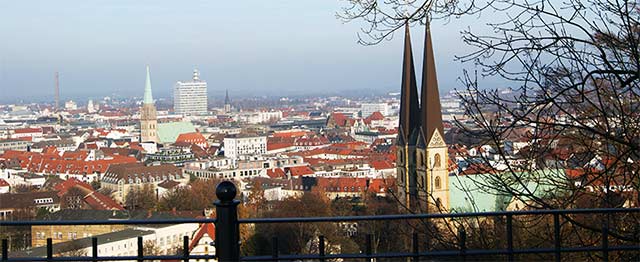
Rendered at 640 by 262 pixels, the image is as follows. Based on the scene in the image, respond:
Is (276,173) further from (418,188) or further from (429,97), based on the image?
(418,188)

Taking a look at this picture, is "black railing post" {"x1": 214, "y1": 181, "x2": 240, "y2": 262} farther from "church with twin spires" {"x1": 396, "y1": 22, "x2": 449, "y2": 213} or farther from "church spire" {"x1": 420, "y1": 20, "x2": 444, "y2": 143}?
"church with twin spires" {"x1": 396, "y1": 22, "x2": 449, "y2": 213}

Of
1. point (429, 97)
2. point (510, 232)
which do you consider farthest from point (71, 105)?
point (510, 232)

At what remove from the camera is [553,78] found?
12.6 feet

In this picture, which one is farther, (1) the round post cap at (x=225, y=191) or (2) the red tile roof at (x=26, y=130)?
(2) the red tile roof at (x=26, y=130)

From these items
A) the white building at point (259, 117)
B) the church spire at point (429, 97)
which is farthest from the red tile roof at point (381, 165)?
the white building at point (259, 117)

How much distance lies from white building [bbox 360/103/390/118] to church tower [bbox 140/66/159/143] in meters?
44.0

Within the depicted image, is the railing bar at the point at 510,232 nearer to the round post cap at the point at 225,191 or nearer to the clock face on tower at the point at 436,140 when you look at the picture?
the round post cap at the point at 225,191

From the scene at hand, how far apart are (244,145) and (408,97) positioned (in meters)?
46.1

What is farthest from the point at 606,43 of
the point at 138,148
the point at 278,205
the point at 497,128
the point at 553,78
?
the point at 138,148

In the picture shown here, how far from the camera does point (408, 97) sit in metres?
20.1

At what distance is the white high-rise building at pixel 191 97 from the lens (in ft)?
361

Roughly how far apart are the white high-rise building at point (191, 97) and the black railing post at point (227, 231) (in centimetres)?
10733

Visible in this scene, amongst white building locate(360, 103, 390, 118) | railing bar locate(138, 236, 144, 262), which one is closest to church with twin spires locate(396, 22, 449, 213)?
railing bar locate(138, 236, 144, 262)

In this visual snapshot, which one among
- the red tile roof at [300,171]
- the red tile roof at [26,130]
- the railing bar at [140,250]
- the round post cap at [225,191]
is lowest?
the red tile roof at [300,171]
